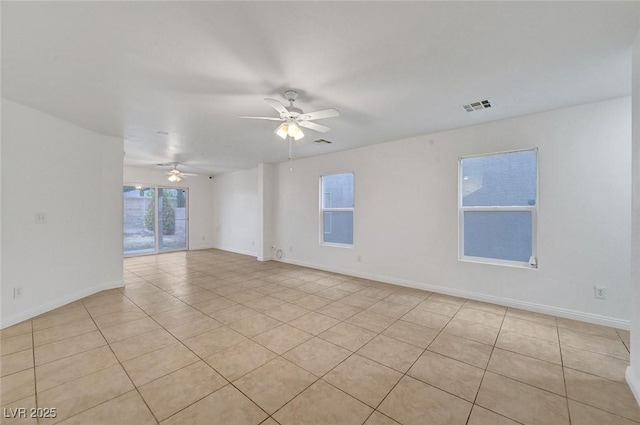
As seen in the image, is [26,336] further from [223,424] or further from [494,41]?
[494,41]

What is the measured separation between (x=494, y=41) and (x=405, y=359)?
2.79m

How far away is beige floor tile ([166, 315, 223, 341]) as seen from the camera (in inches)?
108

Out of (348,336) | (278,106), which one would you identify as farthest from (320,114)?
(348,336)

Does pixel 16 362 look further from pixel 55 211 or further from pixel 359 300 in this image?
pixel 359 300

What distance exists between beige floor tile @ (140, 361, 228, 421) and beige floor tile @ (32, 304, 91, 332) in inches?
82.9

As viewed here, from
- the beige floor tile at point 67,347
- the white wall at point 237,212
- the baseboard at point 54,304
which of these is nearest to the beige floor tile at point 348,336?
the beige floor tile at point 67,347

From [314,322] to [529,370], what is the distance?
2093 millimetres

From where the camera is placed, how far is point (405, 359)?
2299 millimetres

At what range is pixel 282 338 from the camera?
267 centimetres

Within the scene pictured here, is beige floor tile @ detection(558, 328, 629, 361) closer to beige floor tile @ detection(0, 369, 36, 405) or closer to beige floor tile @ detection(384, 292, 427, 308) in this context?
beige floor tile @ detection(384, 292, 427, 308)

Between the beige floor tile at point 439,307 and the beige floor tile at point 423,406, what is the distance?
5.28 ft

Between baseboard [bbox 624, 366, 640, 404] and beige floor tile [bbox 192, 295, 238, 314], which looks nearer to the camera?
baseboard [bbox 624, 366, 640, 404]

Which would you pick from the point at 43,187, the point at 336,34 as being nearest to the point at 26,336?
the point at 43,187

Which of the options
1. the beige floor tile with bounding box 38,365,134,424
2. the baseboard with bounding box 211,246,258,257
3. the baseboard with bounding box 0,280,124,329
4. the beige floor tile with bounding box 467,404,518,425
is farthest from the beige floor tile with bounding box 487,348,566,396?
the baseboard with bounding box 211,246,258,257
